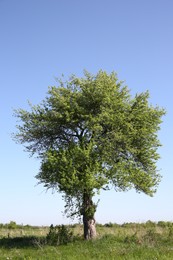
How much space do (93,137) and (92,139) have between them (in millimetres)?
984

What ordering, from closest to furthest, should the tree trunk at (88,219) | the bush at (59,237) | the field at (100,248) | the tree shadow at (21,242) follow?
the field at (100,248), the bush at (59,237), the tree shadow at (21,242), the tree trunk at (88,219)

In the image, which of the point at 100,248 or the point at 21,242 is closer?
the point at 100,248

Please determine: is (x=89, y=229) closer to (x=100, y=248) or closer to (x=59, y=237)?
(x=59, y=237)

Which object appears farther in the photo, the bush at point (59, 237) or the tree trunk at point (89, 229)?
the tree trunk at point (89, 229)

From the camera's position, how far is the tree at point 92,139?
29422mm

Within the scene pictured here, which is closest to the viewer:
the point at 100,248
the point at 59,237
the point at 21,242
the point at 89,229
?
the point at 100,248

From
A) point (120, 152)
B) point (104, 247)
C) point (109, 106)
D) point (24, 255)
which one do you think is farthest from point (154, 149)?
point (24, 255)

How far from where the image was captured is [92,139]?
30516mm

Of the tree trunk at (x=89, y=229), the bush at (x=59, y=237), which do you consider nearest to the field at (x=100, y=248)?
the bush at (x=59, y=237)

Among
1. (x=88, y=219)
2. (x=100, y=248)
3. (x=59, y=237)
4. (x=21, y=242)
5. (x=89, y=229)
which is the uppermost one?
(x=88, y=219)

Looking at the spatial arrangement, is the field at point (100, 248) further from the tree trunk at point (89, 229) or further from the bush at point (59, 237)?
the tree trunk at point (89, 229)

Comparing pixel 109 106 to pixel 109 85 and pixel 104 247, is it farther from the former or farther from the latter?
pixel 104 247

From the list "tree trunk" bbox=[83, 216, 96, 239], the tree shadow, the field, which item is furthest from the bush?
"tree trunk" bbox=[83, 216, 96, 239]

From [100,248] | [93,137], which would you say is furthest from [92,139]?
[100,248]
